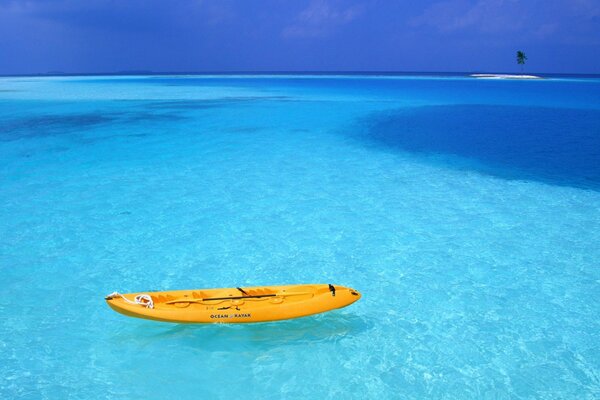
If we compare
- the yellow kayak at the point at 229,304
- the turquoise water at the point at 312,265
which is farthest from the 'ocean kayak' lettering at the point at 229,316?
the turquoise water at the point at 312,265

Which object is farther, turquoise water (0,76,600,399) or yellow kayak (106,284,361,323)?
yellow kayak (106,284,361,323)

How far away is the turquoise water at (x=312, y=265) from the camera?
23.5 ft

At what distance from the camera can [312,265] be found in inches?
429

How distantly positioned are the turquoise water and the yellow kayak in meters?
0.55

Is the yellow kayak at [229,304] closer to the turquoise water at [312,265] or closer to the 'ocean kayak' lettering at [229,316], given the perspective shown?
the 'ocean kayak' lettering at [229,316]

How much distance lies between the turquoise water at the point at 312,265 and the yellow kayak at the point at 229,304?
55 centimetres

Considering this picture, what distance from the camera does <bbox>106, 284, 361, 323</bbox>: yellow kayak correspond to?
765 cm

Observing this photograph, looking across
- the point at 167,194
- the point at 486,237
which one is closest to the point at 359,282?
the point at 486,237

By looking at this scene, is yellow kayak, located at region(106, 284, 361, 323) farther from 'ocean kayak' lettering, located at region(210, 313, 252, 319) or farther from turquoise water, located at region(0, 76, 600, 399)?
turquoise water, located at region(0, 76, 600, 399)

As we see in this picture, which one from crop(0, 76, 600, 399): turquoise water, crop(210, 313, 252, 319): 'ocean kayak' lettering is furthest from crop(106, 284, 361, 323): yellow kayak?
crop(0, 76, 600, 399): turquoise water

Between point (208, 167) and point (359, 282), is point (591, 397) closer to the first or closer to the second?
point (359, 282)

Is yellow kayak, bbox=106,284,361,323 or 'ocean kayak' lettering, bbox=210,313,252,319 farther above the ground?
yellow kayak, bbox=106,284,361,323

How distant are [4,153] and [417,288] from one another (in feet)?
74.3

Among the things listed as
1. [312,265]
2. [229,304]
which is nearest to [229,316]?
[229,304]
